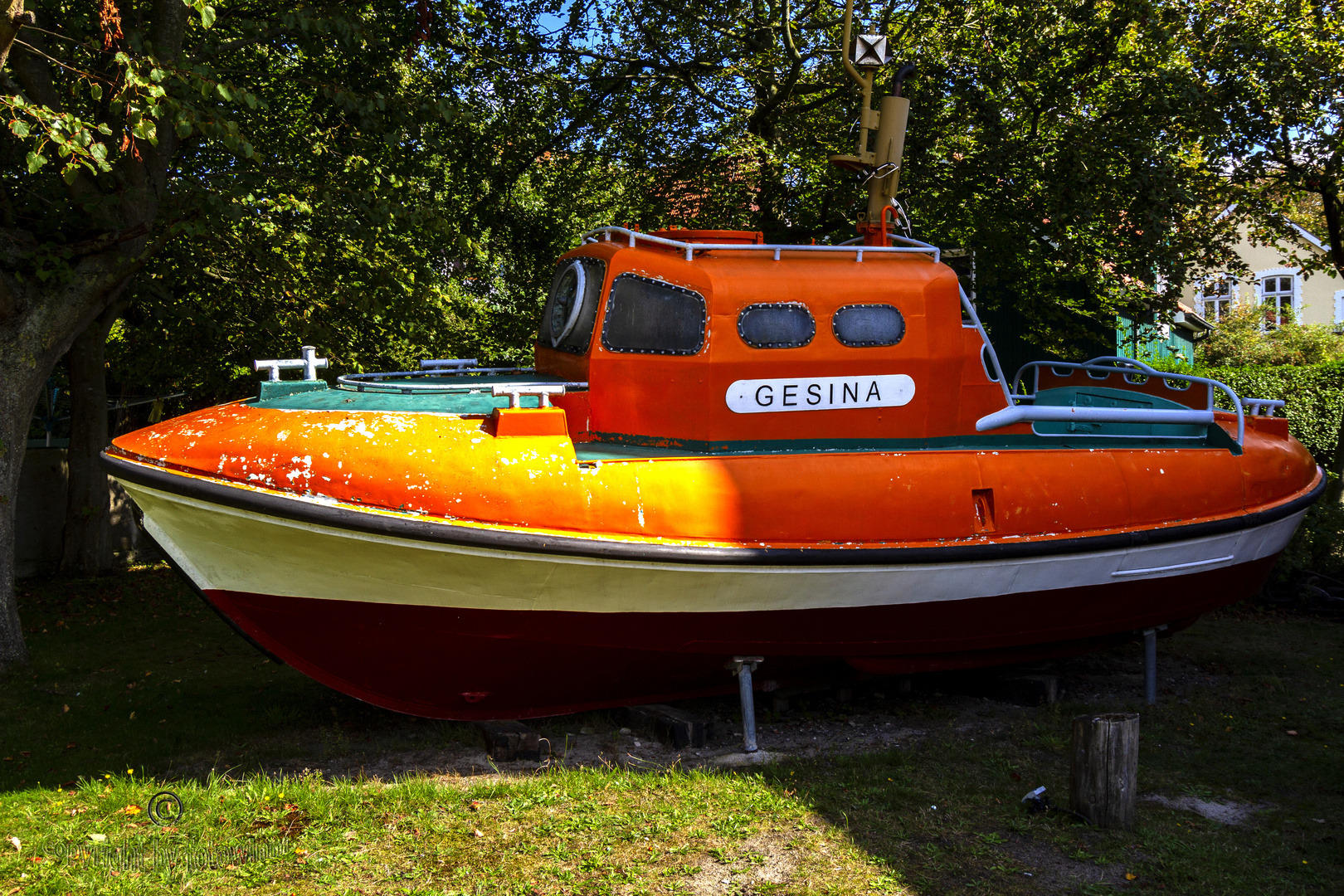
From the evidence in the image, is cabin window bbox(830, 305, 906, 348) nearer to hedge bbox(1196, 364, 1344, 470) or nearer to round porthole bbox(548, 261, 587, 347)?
round porthole bbox(548, 261, 587, 347)

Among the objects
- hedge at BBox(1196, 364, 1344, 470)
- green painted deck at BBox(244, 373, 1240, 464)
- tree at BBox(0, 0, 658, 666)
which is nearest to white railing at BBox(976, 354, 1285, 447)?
green painted deck at BBox(244, 373, 1240, 464)

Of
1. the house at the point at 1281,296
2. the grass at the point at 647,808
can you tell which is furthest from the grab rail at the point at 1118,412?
the house at the point at 1281,296

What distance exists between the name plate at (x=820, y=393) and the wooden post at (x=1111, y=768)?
2.19m

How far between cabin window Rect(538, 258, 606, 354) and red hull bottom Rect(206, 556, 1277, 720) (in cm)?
186

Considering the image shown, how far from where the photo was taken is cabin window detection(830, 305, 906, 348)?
227 inches

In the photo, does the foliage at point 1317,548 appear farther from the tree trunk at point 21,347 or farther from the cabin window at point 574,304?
the tree trunk at point 21,347

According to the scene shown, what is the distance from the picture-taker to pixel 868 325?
584 cm

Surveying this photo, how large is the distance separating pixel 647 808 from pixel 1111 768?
2.18m

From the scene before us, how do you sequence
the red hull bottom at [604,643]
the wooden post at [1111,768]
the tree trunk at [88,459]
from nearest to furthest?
the wooden post at [1111,768] < the red hull bottom at [604,643] < the tree trunk at [88,459]

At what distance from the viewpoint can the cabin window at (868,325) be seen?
578 cm

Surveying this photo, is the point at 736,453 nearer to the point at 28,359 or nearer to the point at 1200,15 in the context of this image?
the point at 28,359

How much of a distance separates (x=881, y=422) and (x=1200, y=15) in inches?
270

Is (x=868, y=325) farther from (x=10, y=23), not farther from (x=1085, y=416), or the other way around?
(x=10, y=23)

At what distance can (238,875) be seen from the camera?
13.0ft
